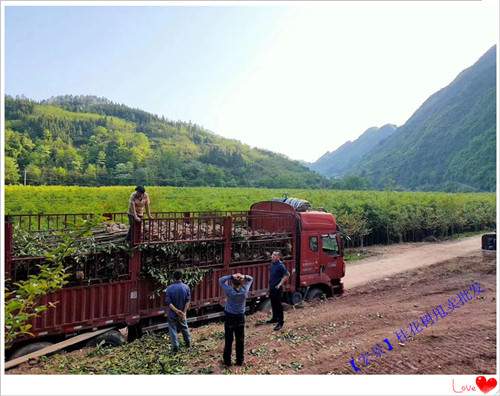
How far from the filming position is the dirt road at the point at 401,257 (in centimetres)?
1666

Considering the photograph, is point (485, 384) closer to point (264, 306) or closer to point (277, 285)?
point (277, 285)

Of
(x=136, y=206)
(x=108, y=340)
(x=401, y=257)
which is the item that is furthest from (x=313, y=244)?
(x=401, y=257)

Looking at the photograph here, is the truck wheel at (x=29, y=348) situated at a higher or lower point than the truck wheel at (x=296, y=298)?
higher

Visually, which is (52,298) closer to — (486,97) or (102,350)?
(102,350)

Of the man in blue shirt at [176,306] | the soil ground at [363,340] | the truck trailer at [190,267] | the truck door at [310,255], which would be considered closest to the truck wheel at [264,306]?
the truck trailer at [190,267]

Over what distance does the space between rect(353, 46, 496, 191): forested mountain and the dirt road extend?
222 ft

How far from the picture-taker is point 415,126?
153500mm

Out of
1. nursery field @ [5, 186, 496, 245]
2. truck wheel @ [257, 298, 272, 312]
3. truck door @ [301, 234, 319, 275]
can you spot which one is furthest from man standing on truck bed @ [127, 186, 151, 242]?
nursery field @ [5, 186, 496, 245]

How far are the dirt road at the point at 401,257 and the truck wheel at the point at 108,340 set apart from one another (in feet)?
Answer: 30.1

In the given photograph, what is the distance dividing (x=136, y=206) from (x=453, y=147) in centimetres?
11832

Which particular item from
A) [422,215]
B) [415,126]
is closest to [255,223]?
[422,215]

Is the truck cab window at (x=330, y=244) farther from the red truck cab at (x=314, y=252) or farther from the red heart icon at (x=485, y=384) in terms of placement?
the red heart icon at (x=485, y=384)

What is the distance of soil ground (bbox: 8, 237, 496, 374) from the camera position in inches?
236

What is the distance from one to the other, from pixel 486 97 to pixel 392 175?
3546 centimetres
